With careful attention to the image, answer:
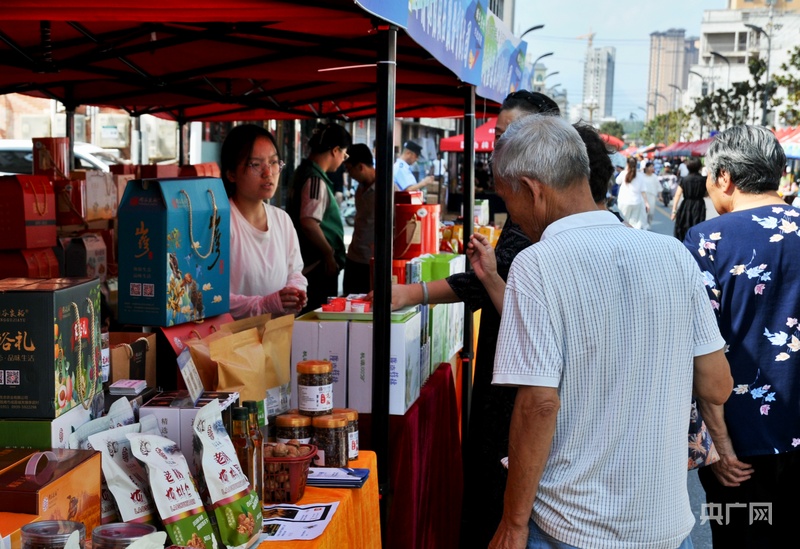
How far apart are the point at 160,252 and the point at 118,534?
5.08 ft

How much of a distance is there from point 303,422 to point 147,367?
56 centimetres

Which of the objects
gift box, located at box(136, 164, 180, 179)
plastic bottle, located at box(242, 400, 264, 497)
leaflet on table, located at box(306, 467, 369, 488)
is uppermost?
gift box, located at box(136, 164, 180, 179)

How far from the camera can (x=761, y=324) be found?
3230mm

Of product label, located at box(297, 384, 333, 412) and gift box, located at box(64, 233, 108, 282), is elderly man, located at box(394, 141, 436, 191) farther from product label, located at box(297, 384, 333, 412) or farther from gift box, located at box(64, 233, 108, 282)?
product label, located at box(297, 384, 333, 412)

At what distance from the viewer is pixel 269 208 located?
14.5ft

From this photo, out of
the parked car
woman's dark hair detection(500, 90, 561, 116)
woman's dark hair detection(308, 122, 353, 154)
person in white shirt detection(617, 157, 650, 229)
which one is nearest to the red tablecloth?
woman's dark hair detection(500, 90, 561, 116)

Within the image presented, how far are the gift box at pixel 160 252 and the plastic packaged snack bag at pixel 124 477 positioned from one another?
985 mm

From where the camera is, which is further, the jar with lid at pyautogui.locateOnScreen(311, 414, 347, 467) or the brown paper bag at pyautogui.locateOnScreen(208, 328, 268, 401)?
the jar with lid at pyautogui.locateOnScreen(311, 414, 347, 467)

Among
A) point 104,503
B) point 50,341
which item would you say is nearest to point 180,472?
point 104,503

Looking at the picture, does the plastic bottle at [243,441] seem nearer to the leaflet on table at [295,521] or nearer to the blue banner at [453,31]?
the leaflet on table at [295,521]

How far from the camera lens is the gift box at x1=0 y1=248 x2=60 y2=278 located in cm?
408

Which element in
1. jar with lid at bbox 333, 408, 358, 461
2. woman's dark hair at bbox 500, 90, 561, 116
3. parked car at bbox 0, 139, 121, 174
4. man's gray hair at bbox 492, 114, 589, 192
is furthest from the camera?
parked car at bbox 0, 139, 121, 174

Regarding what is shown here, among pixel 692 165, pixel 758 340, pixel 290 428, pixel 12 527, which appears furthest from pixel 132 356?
pixel 692 165

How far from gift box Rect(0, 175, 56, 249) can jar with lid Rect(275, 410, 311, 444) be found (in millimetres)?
1954
